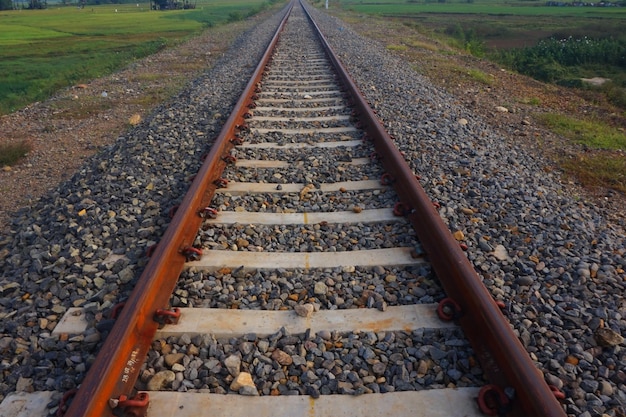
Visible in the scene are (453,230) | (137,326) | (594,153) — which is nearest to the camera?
(137,326)

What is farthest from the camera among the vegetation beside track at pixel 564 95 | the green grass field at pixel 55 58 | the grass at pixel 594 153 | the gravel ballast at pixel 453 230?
the green grass field at pixel 55 58

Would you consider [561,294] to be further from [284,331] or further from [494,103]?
[494,103]

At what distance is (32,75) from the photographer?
14.5m

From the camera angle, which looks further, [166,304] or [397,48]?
[397,48]

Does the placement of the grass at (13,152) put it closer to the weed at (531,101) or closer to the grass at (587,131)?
the grass at (587,131)

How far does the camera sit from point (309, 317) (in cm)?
261

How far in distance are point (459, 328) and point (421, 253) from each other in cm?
70

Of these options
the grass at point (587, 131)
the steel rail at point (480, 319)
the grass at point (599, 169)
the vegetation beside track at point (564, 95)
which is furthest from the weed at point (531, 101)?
the steel rail at point (480, 319)

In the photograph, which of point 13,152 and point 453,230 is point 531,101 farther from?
point 13,152

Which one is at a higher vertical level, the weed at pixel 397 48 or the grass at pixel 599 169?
the weed at pixel 397 48

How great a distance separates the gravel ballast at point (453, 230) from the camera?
2.34 metres

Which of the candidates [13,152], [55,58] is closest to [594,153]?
[13,152]

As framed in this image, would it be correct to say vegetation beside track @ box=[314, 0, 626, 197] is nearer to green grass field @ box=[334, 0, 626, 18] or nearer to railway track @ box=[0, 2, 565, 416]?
railway track @ box=[0, 2, 565, 416]

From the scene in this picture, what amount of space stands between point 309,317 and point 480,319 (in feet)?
2.89
